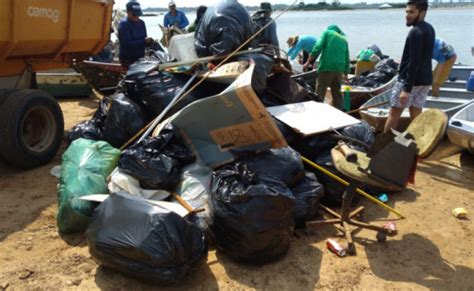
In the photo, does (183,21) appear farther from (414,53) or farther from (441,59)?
(414,53)

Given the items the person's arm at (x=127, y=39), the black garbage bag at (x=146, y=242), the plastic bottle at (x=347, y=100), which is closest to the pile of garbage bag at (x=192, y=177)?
the black garbage bag at (x=146, y=242)

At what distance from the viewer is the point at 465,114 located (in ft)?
16.8

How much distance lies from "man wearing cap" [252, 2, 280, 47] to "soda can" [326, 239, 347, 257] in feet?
11.6

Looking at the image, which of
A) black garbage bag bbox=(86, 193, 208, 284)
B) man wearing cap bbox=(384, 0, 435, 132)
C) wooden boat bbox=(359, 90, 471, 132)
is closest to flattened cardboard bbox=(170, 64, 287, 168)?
black garbage bag bbox=(86, 193, 208, 284)

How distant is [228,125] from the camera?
125 inches

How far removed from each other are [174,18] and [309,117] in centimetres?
591

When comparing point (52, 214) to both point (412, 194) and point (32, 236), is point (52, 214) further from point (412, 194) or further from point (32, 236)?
point (412, 194)

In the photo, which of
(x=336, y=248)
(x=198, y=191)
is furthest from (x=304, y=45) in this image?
(x=336, y=248)

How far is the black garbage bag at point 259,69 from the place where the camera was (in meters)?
3.81

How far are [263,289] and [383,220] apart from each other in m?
1.38

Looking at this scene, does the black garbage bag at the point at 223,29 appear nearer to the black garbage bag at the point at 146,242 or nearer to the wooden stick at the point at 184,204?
the wooden stick at the point at 184,204

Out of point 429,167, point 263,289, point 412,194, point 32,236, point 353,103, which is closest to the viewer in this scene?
point 263,289

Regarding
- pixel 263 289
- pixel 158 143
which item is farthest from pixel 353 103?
pixel 263 289

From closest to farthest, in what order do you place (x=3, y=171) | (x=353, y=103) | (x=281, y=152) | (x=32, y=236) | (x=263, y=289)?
1. (x=263, y=289)
2. (x=32, y=236)
3. (x=281, y=152)
4. (x=3, y=171)
5. (x=353, y=103)
